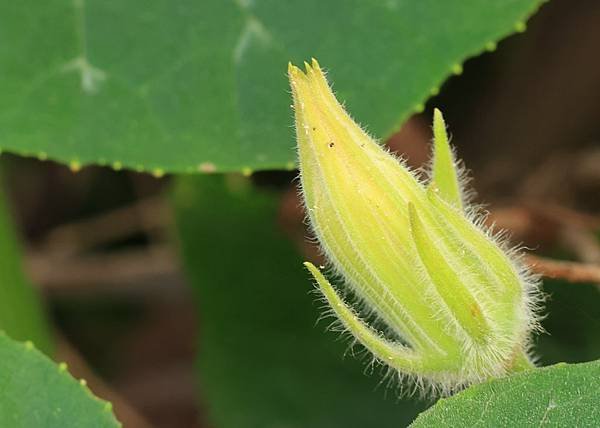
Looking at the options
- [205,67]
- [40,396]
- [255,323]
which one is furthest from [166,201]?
[40,396]

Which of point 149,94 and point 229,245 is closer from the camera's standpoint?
point 149,94

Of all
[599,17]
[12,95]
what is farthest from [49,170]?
[599,17]

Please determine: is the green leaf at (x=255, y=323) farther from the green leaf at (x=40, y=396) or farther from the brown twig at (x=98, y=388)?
the green leaf at (x=40, y=396)

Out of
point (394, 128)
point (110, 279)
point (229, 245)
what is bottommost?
point (110, 279)

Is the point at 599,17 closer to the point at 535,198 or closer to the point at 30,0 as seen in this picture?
the point at 535,198

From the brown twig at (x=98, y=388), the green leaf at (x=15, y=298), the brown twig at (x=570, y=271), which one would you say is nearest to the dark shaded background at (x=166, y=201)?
the brown twig at (x=98, y=388)

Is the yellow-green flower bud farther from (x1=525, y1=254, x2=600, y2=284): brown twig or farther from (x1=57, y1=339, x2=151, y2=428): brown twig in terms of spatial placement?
(x1=57, y1=339, x2=151, y2=428): brown twig

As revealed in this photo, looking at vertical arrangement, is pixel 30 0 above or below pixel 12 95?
above
